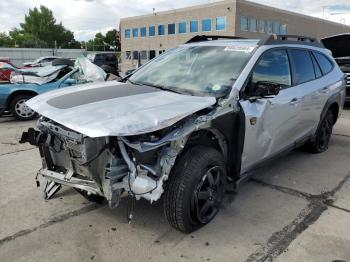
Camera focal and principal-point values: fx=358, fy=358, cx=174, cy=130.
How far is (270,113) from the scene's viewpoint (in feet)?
12.9

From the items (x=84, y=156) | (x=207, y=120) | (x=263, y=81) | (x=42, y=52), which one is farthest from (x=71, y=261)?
(x=42, y=52)

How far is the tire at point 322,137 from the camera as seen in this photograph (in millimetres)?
5600

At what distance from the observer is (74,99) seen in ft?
11.1

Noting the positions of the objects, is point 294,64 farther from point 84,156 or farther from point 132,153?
point 84,156

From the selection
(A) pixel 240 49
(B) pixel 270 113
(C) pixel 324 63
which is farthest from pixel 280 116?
(C) pixel 324 63

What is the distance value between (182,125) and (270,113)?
1.32 m

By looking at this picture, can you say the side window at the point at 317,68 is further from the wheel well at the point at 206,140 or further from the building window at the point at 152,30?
the building window at the point at 152,30

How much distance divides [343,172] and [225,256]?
2.88 m

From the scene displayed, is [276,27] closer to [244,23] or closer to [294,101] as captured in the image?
[244,23]

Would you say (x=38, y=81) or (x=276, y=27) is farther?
(x=276, y=27)

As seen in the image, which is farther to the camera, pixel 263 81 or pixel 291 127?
pixel 291 127

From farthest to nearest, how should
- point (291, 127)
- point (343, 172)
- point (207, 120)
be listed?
point (343, 172) < point (291, 127) < point (207, 120)

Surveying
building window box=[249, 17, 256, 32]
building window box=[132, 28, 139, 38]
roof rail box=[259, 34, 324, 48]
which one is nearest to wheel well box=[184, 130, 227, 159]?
roof rail box=[259, 34, 324, 48]

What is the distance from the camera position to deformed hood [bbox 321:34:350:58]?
10.7 m
